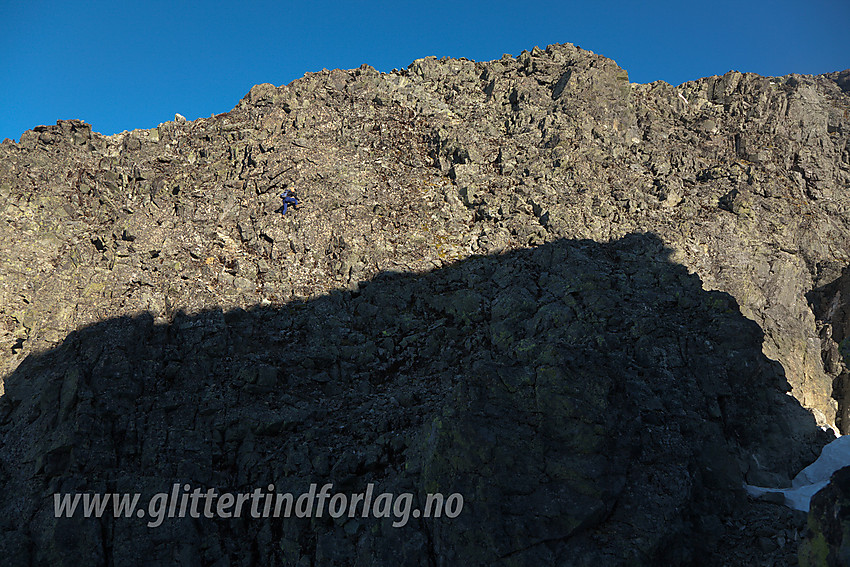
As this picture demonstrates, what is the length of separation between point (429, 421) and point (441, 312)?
7813 mm

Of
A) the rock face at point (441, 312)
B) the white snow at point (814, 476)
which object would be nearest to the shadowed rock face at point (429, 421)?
the rock face at point (441, 312)

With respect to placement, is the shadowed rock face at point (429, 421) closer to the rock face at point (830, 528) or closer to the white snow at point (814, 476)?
the white snow at point (814, 476)

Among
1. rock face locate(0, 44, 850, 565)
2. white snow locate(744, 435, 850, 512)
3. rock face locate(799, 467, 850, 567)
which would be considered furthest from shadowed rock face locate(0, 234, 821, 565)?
rock face locate(799, 467, 850, 567)

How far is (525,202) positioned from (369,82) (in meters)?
15.1

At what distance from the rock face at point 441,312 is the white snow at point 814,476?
1.77 ft

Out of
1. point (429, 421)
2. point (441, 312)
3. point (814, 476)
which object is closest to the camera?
point (429, 421)

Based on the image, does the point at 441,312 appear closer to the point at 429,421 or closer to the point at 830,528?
the point at 429,421

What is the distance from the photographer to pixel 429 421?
53.8 ft

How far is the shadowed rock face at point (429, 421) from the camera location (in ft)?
47.7

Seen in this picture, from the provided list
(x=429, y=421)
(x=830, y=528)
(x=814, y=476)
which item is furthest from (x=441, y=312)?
(x=830, y=528)

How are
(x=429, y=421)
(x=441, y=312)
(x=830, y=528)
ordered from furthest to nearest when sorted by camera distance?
(x=441, y=312), (x=429, y=421), (x=830, y=528)

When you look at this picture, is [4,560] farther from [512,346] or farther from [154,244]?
[512,346]

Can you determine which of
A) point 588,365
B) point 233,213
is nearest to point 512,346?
point 588,365

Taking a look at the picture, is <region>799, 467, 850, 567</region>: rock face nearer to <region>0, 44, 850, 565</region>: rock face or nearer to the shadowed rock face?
<region>0, 44, 850, 565</region>: rock face
